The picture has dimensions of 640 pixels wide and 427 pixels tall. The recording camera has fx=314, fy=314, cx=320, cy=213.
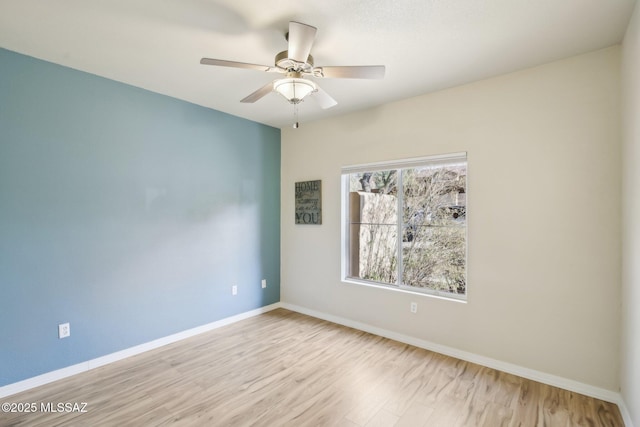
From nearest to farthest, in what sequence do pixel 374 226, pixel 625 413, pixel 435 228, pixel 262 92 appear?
pixel 625 413 → pixel 262 92 → pixel 435 228 → pixel 374 226

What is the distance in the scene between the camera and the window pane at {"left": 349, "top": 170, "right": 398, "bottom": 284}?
12.2 feet

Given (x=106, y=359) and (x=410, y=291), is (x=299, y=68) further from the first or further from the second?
(x=106, y=359)

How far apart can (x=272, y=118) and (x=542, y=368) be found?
3858 millimetres

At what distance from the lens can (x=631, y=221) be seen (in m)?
2.01

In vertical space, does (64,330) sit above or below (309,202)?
below

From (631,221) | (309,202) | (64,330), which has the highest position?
(309,202)

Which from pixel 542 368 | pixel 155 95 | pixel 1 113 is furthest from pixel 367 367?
pixel 1 113

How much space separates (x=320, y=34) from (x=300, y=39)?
45 cm

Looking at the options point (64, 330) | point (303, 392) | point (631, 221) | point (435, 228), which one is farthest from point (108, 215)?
point (631, 221)

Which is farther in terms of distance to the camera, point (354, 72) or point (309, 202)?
point (309, 202)

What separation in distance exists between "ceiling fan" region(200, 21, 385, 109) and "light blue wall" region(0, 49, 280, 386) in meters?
1.60

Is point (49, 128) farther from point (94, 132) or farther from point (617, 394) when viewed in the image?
point (617, 394)

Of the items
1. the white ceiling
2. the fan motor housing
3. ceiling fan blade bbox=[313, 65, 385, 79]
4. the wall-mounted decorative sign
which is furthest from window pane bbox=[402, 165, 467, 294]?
the fan motor housing

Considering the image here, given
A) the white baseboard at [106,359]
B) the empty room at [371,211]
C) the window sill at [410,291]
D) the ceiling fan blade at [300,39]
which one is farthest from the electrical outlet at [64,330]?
the ceiling fan blade at [300,39]
